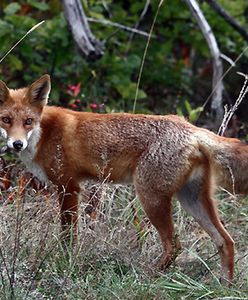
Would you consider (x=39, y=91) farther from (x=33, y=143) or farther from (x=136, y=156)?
(x=136, y=156)

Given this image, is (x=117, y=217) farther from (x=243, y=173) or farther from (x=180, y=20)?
(x=180, y=20)

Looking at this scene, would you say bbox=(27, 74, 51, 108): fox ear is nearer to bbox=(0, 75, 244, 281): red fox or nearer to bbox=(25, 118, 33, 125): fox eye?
bbox=(0, 75, 244, 281): red fox

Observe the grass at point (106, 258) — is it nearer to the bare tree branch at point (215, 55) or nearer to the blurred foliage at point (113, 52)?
the bare tree branch at point (215, 55)

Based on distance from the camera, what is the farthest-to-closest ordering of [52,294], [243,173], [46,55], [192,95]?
[192,95], [46,55], [243,173], [52,294]

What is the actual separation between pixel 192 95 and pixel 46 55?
8.66ft

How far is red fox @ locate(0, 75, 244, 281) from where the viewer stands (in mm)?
5180

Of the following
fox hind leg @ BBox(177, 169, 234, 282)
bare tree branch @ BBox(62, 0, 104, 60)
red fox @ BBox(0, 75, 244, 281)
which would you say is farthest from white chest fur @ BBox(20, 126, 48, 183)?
bare tree branch @ BBox(62, 0, 104, 60)

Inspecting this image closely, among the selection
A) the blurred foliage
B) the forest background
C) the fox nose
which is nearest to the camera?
the forest background

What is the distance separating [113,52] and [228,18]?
1438mm

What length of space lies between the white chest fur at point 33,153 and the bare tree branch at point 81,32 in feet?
6.52

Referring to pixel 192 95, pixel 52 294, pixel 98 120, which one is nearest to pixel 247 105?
pixel 192 95

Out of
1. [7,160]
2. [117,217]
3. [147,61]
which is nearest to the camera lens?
[117,217]

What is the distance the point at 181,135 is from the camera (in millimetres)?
5289

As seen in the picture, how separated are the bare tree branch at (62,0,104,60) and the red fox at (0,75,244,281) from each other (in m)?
1.71
